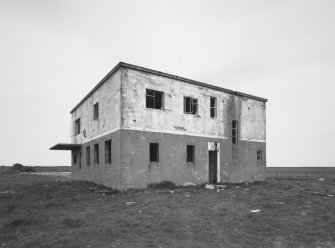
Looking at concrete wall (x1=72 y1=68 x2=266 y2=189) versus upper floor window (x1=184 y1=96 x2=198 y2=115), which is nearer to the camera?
concrete wall (x1=72 y1=68 x2=266 y2=189)

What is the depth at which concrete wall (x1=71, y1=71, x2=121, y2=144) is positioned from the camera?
15.8 meters

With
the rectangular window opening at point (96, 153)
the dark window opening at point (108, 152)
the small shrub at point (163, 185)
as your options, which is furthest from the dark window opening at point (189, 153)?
the rectangular window opening at point (96, 153)

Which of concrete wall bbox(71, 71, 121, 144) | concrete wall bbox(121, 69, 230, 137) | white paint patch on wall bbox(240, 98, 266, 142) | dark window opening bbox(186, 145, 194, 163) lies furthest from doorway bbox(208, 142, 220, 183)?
concrete wall bbox(71, 71, 121, 144)

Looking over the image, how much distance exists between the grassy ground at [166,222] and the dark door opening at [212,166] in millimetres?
6833

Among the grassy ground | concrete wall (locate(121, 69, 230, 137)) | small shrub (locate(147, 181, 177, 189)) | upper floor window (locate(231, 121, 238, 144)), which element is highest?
concrete wall (locate(121, 69, 230, 137))

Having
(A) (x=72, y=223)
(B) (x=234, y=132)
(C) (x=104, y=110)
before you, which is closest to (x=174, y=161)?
(C) (x=104, y=110)

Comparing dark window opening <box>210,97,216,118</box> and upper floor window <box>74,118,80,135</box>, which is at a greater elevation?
dark window opening <box>210,97,216,118</box>

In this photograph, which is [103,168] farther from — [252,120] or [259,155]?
[259,155]

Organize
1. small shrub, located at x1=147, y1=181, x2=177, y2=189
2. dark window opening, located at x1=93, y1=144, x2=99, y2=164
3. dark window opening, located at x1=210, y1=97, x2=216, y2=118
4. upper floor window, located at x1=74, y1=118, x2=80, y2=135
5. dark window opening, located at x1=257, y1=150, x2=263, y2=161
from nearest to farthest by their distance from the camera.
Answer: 1. small shrub, located at x1=147, y1=181, x2=177, y2=189
2. dark window opening, located at x1=93, y1=144, x2=99, y2=164
3. dark window opening, located at x1=210, y1=97, x2=216, y2=118
4. dark window opening, located at x1=257, y1=150, x2=263, y2=161
5. upper floor window, located at x1=74, y1=118, x2=80, y2=135

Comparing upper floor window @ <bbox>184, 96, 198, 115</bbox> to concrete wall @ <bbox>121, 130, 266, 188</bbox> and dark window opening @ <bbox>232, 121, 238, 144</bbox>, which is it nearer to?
concrete wall @ <bbox>121, 130, 266, 188</bbox>

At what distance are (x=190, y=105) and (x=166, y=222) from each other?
36.7 feet

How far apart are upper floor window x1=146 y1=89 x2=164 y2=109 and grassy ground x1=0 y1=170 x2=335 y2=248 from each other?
6.22 metres

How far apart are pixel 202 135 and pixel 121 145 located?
6.27 meters

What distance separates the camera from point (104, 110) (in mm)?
17828
